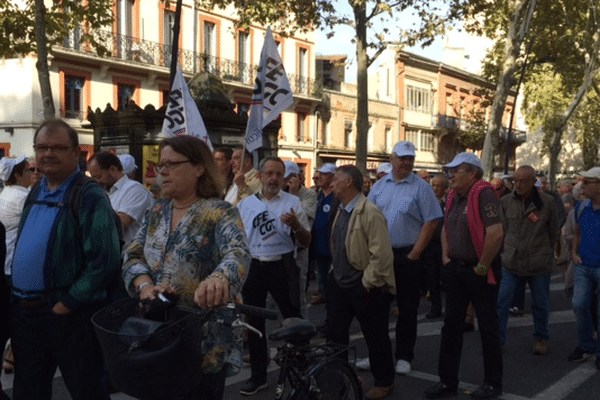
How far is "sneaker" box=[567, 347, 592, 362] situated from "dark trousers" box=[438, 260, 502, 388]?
1480mm

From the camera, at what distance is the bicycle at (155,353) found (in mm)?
2533

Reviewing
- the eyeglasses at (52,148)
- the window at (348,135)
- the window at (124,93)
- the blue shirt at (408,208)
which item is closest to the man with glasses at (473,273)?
the blue shirt at (408,208)

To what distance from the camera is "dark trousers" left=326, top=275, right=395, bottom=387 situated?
545cm

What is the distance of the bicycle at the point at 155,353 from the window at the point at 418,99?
1852 inches

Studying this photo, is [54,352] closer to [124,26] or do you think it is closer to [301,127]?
[124,26]

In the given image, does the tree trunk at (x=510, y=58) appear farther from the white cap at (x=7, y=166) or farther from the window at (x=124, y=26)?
the white cap at (x=7, y=166)

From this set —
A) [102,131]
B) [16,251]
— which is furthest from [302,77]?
[16,251]

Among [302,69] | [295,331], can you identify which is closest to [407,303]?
[295,331]

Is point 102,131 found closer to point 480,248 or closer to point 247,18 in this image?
point 480,248

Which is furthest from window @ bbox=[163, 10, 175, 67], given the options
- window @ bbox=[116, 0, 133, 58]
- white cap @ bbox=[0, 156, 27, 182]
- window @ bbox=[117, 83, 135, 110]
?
white cap @ bbox=[0, 156, 27, 182]

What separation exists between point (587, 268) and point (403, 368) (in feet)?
6.79

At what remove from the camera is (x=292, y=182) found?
8.62m

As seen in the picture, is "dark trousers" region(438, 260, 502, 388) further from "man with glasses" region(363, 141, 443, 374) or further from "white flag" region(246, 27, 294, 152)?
"white flag" region(246, 27, 294, 152)

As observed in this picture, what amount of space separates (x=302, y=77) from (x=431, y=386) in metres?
33.9
